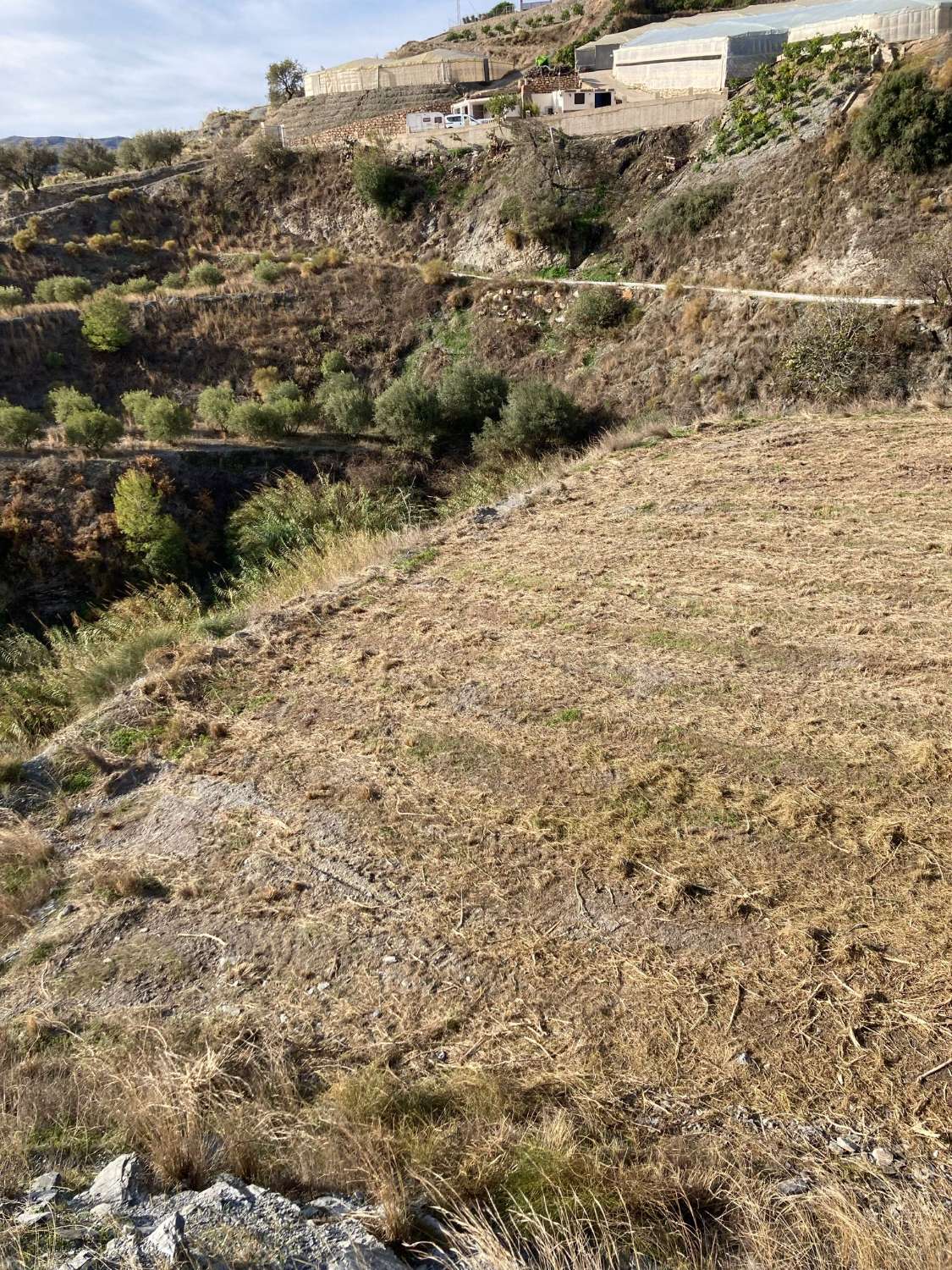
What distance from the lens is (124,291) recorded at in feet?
87.9

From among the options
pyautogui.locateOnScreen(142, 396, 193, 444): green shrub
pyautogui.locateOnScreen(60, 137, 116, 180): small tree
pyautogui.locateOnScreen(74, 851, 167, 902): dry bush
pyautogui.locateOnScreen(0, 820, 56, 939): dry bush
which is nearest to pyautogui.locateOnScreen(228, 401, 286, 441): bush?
pyautogui.locateOnScreen(142, 396, 193, 444): green shrub

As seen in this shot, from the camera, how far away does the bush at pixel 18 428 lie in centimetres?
1681

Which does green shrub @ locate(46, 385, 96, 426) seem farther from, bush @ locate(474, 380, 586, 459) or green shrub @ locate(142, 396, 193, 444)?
bush @ locate(474, 380, 586, 459)

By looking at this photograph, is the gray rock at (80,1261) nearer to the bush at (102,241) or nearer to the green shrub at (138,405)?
the green shrub at (138,405)

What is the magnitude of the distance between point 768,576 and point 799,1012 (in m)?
4.87

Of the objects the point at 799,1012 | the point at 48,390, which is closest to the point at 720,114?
the point at 48,390

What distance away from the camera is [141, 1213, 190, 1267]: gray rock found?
7.03 ft

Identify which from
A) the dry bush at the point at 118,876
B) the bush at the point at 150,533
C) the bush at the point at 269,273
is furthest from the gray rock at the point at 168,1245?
→ the bush at the point at 269,273

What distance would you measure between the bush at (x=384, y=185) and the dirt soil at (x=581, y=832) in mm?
27073

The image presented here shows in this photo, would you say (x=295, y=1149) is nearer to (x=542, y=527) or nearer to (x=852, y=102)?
(x=542, y=527)

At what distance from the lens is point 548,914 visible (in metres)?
4.02

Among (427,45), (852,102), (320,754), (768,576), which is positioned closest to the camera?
(320,754)

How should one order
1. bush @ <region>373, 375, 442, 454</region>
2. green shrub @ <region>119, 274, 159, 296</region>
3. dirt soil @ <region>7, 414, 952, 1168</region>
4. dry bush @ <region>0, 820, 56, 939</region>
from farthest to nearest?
green shrub @ <region>119, 274, 159, 296</region>
bush @ <region>373, 375, 442, 454</region>
dry bush @ <region>0, 820, 56, 939</region>
dirt soil @ <region>7, 414, 952, 1168</region>

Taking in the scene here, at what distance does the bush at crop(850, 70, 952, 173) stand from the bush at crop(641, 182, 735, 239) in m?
3.75
